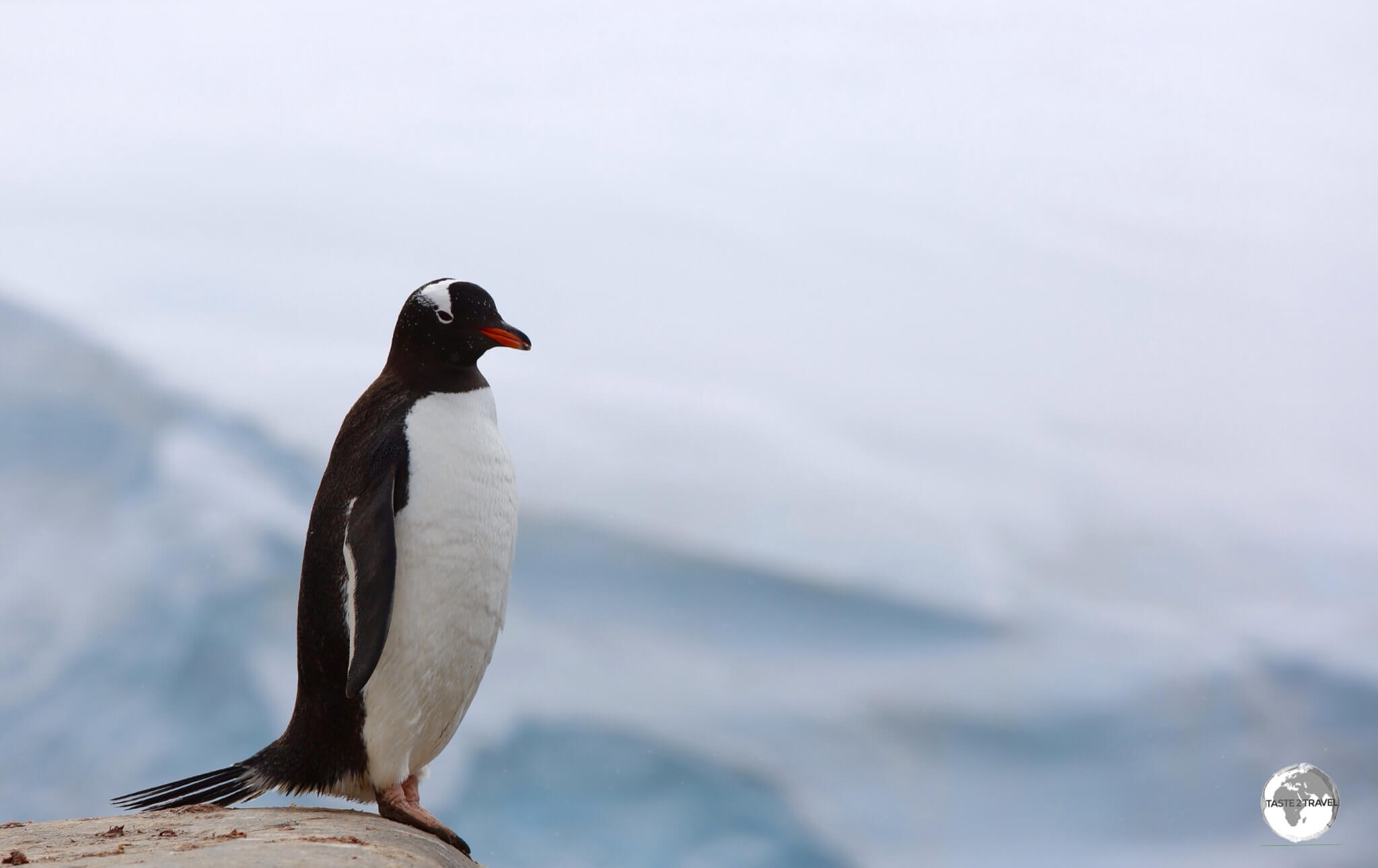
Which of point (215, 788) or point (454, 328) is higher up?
point (454, 328)

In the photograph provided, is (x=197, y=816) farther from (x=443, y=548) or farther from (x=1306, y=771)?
(x=1306, y=771)

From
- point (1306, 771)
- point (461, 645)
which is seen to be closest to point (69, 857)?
point (461, 645)

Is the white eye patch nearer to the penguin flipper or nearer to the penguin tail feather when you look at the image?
the penguin flipper

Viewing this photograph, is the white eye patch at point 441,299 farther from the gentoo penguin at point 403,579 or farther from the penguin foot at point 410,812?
the penguin foot at point 410,812

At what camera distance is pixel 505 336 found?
2.68 m

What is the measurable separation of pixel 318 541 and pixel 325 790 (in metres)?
0.55

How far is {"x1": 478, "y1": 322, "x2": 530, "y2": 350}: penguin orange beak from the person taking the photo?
268 centimetres

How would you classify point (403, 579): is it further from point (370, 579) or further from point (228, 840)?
point (228, 840)

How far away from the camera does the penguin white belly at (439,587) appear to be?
8.21 feet

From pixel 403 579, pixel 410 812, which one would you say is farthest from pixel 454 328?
pixel 410 812

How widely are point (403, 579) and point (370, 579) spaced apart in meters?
0.09

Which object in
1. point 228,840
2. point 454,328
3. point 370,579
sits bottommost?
point 228,840

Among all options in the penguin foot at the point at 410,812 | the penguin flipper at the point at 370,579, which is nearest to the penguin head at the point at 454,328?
the penguin flipper at the point at 370,579

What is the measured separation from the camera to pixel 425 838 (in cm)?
240
